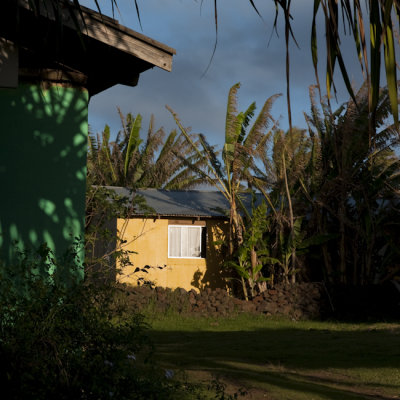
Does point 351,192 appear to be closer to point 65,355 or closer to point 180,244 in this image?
point 180,244

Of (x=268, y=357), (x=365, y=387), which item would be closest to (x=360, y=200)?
(x=268, y=357)

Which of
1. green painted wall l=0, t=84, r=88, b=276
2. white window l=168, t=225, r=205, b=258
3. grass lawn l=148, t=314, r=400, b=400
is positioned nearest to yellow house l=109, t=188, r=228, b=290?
white window l=168, t=225, r=205, b=258

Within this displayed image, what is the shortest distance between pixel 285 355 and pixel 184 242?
964 centimetres

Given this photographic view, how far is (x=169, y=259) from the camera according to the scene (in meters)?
19.2

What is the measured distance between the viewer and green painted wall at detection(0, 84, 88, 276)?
6605mm

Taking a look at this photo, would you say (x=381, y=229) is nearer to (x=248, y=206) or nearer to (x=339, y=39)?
(x=248, y=206)

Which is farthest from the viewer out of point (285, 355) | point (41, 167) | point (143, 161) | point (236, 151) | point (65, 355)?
point (143, 161)

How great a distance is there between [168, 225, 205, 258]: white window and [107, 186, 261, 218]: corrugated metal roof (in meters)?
0.53

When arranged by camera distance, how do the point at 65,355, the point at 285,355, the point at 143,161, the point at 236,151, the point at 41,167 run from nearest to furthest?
the point at 65,355
the point at 41,167
the point at 285,355
the point at 236,151
the point at 143,161

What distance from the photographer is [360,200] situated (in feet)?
56.2

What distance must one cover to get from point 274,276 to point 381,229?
3.26 m

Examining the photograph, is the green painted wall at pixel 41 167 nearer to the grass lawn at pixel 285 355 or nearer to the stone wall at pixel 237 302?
the grass lawn at pixel 285 355

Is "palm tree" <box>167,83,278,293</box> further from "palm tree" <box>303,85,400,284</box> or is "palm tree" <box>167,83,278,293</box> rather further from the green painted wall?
the green painted wall

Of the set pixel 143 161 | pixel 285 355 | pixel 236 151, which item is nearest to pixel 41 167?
pixel 285 355
